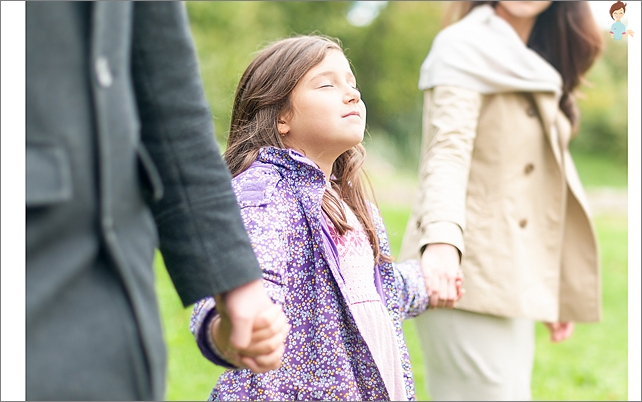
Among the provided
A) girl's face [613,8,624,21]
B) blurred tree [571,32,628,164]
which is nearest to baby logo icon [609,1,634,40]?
girl's face [613,8,624,21]

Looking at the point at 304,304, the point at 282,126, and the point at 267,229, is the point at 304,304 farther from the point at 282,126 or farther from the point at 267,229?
the point at 282,126

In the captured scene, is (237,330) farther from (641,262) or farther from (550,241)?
(641,262)

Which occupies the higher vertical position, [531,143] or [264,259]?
[531,143]

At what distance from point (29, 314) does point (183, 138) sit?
391mm

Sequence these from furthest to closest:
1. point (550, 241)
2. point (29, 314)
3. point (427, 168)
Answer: point (550, 241), point (427, 168), point (29, 314)

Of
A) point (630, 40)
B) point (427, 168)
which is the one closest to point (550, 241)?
point (427, 168)

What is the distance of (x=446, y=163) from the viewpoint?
2713 mm

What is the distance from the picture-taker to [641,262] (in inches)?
120

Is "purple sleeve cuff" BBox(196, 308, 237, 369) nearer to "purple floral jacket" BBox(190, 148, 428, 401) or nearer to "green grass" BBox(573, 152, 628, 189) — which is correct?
"purple floral jacket" BBox(190, 148, 428, 401)

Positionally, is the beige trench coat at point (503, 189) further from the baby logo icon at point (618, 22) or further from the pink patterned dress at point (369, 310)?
the pink patterned dress at point (369, 310)

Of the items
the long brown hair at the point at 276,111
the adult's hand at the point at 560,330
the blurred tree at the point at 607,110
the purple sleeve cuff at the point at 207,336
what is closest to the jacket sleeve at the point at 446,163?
the long brown hair at the point at 276,111

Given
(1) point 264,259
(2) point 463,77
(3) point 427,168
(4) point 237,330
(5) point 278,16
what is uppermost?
(5) point 278,16

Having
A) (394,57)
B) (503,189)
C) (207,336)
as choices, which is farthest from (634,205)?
(394,57)

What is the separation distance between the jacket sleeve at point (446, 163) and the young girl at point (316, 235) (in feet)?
0.71
